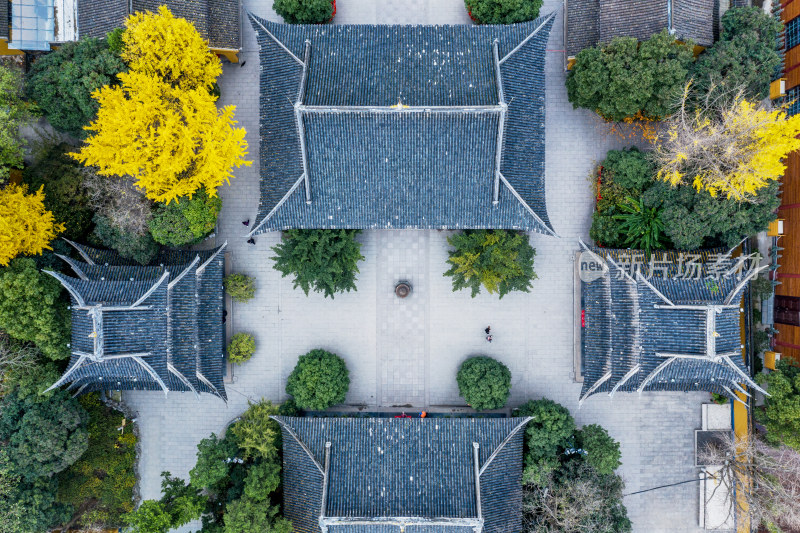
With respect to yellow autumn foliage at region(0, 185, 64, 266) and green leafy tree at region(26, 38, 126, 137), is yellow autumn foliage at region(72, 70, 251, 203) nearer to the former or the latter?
green leafy tree at region(26, 38, 126, 137)

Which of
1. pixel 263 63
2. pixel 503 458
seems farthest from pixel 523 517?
pixel 263 63

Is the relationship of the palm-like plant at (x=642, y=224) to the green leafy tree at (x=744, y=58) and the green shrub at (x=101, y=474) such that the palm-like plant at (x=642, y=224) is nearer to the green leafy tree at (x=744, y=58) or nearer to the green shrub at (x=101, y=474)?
the green leafy tree at (x=744, y=58)

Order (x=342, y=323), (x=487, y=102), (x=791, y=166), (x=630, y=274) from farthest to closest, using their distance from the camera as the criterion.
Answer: (x=342, y=323), (x=791, y=166), (x=630, y=274), (x=487, y=102)

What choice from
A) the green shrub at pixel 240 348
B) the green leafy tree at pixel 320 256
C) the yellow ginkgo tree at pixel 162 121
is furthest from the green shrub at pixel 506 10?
the green shrub at pixel 240 348

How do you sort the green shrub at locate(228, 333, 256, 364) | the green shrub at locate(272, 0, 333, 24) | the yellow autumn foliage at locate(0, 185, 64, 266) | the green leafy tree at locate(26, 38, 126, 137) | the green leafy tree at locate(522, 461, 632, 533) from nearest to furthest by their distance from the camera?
1. the yellow autumn foliage at locate(0, 185, 64, 266)
2. the green leafy tree at locate(26, 38, 126, 137)
3. the green leafy tree at locate(522, 461, 632, 533)
4. the green shrub at locate(272, 0, 333, 24)
5. the green shrub at locate(228, 333, 256, 364)

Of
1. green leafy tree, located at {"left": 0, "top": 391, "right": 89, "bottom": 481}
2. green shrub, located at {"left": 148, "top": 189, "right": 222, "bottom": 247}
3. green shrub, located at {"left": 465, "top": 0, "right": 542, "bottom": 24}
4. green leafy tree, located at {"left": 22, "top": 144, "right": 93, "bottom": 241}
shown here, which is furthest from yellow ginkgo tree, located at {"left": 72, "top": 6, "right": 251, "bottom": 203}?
green shrub, located at {"left": 465, "top": 0, "right": 542, "bottom": 24}

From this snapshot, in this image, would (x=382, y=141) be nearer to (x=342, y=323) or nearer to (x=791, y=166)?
(x=342, y=323)
